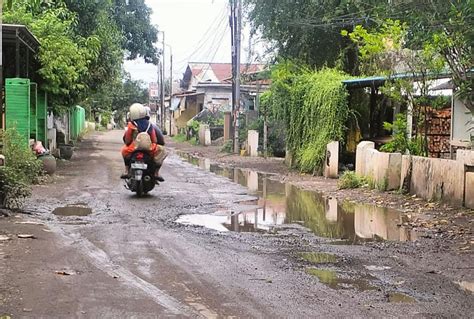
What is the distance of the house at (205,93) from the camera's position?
37281mm

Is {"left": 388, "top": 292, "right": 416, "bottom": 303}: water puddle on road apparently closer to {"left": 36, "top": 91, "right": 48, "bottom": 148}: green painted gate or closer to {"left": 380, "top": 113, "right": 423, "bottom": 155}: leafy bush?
{"left": 380, "top": 113, "right": 423, "bottom": 155}: leafy bush

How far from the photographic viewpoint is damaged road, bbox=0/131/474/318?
4930 mm

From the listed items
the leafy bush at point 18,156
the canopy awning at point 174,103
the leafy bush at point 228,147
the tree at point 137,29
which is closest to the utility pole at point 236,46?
the leafy bush at point 228,147

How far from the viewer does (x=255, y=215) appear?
10.4 metres

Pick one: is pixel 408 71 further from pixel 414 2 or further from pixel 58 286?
pixel 58 286

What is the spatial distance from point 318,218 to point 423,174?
287cm

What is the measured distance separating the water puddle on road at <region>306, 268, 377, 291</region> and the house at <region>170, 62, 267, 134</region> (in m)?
25.3

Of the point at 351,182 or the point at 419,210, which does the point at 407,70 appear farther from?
the point at 419,210

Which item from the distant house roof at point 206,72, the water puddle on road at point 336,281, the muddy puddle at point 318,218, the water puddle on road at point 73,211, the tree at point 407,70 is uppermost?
the distant house roof at point 206,72

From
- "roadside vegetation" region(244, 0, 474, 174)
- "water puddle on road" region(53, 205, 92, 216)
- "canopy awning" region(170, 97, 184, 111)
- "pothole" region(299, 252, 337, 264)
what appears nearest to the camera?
"pothole" region(299, 252, 337, 264)

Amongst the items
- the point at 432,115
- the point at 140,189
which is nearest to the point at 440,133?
the point at 432,115

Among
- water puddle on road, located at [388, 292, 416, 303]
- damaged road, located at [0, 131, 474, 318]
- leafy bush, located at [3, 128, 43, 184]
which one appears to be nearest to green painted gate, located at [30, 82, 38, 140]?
leafy bush, located at [3, 128, 43, 184]

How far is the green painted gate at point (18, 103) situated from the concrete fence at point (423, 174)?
27.1ft

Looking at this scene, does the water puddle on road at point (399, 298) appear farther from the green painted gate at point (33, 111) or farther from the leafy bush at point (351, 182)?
the green painted gate at point (33, 111)
